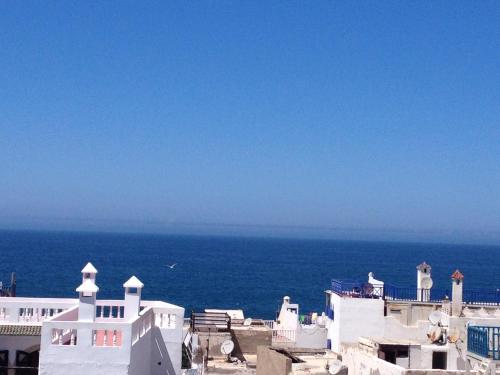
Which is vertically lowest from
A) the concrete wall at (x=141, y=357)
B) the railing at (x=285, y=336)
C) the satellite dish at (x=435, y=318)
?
the railing at (x=285, y=336)

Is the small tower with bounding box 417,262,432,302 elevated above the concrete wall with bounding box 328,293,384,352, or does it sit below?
above

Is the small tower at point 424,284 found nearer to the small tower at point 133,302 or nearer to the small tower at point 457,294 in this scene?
the small tower at point 457,294

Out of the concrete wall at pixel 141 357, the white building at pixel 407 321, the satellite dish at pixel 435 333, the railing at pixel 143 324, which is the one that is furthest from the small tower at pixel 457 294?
the concrete wall at pixel 141 357

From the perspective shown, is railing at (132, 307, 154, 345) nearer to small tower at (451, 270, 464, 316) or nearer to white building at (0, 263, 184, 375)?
white building at (0, 263, 184, 375)

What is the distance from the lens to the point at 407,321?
3164 cm

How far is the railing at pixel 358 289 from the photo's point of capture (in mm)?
32812

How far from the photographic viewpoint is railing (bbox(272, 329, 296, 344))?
33.8 m

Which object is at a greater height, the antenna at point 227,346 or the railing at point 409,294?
the railing at point 409,294

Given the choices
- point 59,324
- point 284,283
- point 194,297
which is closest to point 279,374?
point 59,324

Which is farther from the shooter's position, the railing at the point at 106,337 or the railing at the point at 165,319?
the railing at the point at 165,319

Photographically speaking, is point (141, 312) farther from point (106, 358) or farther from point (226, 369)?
point (226, 369)

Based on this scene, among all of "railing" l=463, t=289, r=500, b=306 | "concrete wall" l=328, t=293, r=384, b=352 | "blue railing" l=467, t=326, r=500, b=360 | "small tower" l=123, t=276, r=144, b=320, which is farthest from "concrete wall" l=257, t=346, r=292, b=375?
"railing" l=463, t=289, r=500, b=306

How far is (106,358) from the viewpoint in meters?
19.5

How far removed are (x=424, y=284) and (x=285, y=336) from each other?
677 centimetres
